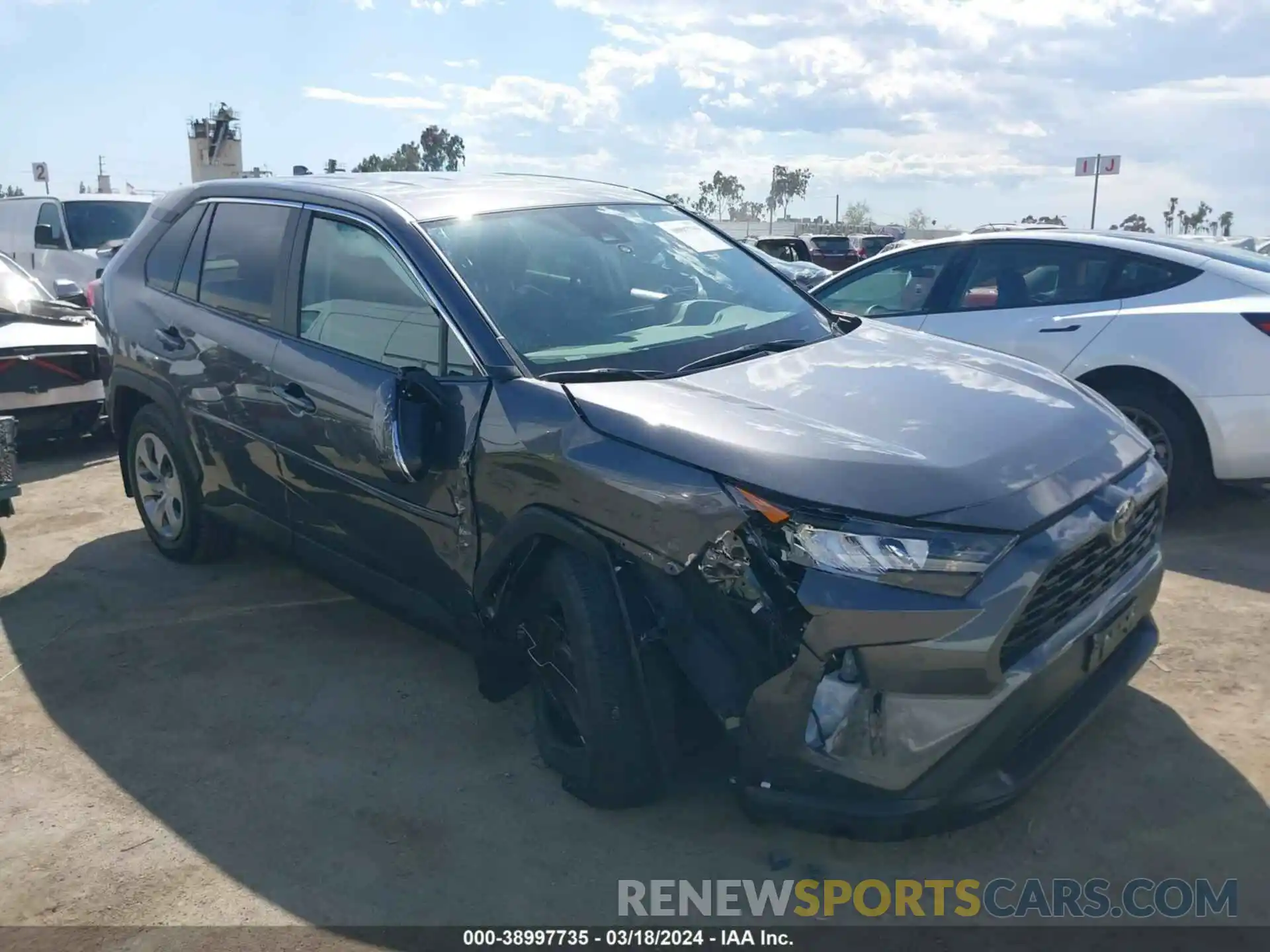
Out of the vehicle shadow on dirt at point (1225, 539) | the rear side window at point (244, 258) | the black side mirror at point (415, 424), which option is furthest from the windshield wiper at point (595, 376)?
the vehicle shadow on dirt at point (1225, 539)

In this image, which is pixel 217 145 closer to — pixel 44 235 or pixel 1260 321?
pixel 44 235

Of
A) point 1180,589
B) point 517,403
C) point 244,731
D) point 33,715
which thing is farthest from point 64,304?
point 1180,589

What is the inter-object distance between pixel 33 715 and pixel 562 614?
2.27 m

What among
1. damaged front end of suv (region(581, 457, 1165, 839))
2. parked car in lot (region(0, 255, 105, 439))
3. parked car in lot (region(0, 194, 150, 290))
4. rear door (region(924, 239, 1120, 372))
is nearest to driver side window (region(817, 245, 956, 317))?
rear door (region(924, 239, 1120, 372))

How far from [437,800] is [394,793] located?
0.15 m

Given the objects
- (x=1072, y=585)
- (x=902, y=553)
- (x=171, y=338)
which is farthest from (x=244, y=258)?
(x=1072, y=585)

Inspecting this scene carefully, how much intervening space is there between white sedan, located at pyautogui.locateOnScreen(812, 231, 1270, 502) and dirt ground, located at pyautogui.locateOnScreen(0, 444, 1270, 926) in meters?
0.92

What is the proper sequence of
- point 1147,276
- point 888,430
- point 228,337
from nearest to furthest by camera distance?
point 888,430
point 228,337
point 1147,276

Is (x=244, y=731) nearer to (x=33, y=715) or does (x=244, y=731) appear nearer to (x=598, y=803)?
(x=33, y=715)

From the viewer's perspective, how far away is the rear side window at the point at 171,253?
16.8ft

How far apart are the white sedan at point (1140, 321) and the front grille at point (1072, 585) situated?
8.12 feet

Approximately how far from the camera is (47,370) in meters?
7.32

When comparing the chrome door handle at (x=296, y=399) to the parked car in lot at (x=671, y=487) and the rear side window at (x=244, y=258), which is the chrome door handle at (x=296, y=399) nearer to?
the parked car in lot at (x=671, y=487)

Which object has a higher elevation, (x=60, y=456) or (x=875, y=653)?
(x=875, y=653)
